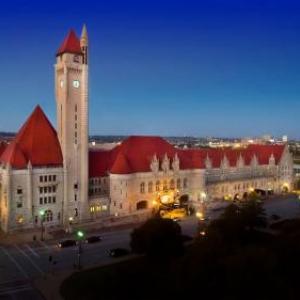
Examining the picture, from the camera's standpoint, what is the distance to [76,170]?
79.1 meters

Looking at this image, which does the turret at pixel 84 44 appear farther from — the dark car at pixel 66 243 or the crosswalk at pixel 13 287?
the crosswalk at pixel 13 287

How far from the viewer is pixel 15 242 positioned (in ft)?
221

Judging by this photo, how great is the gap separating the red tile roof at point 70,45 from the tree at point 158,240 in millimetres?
37709

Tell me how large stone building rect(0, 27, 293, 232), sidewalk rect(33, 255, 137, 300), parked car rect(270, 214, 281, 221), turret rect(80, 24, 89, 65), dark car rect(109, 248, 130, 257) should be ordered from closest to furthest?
sidewalk rect(33, 255, 137, 300)
dark car rect(109, 248, 130, 257)
large stone building rect(0, 27, 293, 232)
turret rect(80, 24, 89, 65)
parked car rect(270, 214, 281, 221)

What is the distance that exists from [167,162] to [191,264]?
50512 mm

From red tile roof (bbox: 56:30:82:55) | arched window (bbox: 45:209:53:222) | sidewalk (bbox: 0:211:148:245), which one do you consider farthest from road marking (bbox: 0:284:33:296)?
red tile roof (bbox: 56:30:82:55)

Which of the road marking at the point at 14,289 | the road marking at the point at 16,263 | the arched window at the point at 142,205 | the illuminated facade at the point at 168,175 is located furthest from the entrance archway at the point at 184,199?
the road marking at the point at 14,289

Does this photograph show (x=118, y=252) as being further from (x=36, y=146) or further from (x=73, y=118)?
(x=73, y=118)

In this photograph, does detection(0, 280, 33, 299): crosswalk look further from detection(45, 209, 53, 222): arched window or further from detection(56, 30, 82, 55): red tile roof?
detection(56, 30, 82, 55): red tile roof

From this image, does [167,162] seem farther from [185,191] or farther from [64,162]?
[64,162]

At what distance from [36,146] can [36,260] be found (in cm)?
2361

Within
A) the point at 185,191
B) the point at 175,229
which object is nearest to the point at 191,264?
the point at 175,229

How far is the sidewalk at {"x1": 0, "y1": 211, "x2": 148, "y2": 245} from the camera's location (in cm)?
6908

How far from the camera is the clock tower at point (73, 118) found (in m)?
76.9
